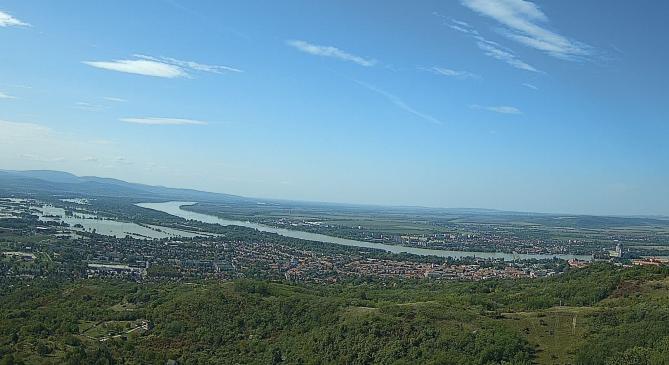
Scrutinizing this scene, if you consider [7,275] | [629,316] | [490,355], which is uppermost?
[629,316]

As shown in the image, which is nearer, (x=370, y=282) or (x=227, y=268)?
(x=370, y=282)

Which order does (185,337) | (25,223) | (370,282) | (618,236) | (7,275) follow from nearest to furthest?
(185,337) → (7,275) → (370,282) → (25,223) → (618,236)

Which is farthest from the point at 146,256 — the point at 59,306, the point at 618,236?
the point at 618,236

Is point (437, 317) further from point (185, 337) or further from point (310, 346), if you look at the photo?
point (185, 337)

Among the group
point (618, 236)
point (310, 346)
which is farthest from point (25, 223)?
point (618, 236)

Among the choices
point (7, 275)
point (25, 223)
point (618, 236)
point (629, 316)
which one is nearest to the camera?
point (629, 316)

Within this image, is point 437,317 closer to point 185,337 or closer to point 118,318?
point 185,337

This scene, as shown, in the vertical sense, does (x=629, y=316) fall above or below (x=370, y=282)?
above
